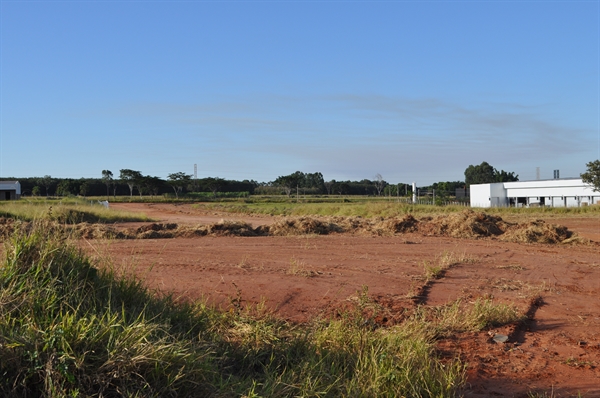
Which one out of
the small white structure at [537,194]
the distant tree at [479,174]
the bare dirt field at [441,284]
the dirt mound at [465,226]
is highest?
the distant tree at [479,174]

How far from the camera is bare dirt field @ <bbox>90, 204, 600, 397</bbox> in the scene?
588 cm

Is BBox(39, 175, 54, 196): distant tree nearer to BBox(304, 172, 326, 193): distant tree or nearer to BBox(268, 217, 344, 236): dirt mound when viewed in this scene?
BBox(304, 172, 326, 193): distant tree

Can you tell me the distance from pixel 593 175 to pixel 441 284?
48774mm

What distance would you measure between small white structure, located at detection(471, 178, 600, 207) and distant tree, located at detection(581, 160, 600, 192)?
145cm

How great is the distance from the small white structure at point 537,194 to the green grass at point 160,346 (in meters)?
55.0

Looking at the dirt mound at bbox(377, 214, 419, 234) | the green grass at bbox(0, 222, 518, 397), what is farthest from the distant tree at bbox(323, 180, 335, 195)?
the green grass at bbox(0, 222, 518, 397)

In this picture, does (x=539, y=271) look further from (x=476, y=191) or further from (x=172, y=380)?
(x=476, y=191)

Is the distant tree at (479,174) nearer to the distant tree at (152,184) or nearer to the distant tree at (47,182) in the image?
the distant tree at (152,184)

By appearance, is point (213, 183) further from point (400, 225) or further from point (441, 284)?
point (441, 284)

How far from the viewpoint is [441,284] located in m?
9.81

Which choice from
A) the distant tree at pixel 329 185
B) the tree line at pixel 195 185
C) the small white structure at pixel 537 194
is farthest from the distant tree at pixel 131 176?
the small white structure at pixel 537 194

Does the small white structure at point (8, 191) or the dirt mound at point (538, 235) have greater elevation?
the small white structure at point (8, 191)

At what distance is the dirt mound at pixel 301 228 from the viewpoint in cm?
1905

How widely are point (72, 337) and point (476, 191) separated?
63.5 metres
